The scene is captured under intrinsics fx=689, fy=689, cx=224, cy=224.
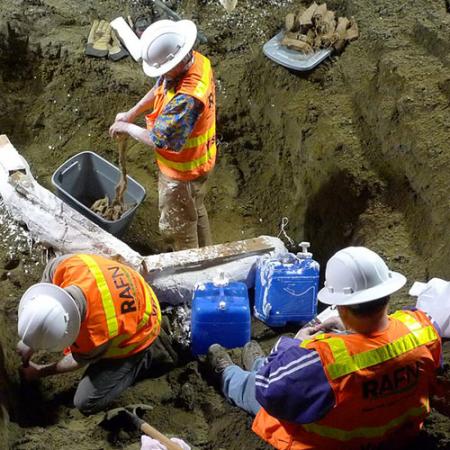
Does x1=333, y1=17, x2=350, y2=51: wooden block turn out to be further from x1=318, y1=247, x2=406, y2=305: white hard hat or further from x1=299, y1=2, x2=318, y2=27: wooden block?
x1=318, y1=247, x2=406, y2=305: white hard hat

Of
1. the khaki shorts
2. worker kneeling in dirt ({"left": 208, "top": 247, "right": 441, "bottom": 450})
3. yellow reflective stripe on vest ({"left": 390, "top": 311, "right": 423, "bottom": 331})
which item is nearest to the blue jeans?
worker kneeling in dirt ({"left": 208, "top": 247, "right": 441, "bottom": 450})

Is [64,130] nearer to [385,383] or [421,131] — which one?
[421,131]

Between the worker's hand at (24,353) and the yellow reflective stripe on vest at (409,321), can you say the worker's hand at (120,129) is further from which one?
the yellow reflective stripe on vest at (409,321)

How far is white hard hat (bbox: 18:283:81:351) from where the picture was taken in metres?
3.66

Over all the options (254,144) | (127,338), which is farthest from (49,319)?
(254,144)

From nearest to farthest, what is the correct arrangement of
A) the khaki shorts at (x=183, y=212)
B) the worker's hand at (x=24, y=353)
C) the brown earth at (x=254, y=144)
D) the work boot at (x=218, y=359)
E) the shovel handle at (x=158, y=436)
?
1. the shovel handle at (x=158, y=436)
2. the worker's hand at (x=24, y=353)
3. the brown earth at (x=254, y=144)
4. the work boot at (x=218, y=359)
5. the khaki shorts at (x=183, y=212)

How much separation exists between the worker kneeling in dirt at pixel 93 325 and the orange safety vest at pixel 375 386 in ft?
3.55

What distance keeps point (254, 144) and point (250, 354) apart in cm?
248

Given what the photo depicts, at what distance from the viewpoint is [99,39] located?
6.88 meters

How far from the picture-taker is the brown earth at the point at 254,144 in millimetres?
4371

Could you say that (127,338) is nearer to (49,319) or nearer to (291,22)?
(49,319)

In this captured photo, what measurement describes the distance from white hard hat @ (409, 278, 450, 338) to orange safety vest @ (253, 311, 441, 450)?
0.59m

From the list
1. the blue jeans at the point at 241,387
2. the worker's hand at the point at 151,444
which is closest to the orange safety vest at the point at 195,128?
the blue jeans at the point at 241,387

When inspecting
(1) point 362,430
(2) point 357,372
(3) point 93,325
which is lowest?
(1) point 362,430
